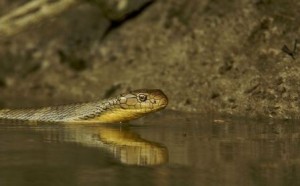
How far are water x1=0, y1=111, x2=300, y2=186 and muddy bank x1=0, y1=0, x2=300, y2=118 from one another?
0.82 m

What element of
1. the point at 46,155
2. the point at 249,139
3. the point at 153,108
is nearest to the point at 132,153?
the point at 46,155

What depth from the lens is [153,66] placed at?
36.3 ft

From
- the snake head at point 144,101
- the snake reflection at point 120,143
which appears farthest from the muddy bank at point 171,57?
the snake reflection at point 120,143

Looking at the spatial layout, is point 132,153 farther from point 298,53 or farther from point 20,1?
point 20,1

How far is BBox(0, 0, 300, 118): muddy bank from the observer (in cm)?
962

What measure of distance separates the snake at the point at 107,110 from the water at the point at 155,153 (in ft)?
0.57

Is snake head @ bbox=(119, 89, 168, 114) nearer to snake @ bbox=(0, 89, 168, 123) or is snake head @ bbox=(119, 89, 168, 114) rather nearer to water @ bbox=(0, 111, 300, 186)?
snake @ bbox=(0, 89, 168, 123)

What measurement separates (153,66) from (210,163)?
16.9ft

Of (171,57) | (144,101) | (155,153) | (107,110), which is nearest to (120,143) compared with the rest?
(155,153)

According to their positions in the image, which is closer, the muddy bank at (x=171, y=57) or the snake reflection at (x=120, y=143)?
the snake reflection at (x=120, y=143)

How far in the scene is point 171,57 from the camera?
1102 centimetres

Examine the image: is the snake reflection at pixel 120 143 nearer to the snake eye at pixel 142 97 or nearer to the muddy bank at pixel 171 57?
the snake eye at pixel 142 97

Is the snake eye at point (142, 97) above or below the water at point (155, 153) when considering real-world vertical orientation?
above

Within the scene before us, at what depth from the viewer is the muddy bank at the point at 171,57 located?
962 cm
